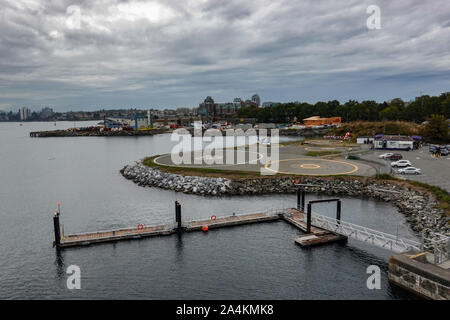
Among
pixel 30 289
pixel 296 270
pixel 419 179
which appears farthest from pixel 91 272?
pixel 419 179

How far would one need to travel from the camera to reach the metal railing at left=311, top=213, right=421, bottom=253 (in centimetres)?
2736

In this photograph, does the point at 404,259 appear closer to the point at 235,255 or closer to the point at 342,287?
the point at 342,287

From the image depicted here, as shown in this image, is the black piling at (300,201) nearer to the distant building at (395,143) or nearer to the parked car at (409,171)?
the parked car at (409,171)

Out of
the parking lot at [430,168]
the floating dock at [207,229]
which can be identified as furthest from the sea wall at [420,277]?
the parking lot at [430,168]

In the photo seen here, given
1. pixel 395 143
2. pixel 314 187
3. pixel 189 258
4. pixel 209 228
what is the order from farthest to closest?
pixel 395 143 → pixel 314 187 → pixel 209 228 → pixel 189 258

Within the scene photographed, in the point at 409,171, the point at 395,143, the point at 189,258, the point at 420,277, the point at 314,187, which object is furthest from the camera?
the point at 395,143

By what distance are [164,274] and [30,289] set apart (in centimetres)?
1041

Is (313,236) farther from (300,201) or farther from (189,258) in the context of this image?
(189,258)

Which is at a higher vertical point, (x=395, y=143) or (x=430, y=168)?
(x=395, y=143)

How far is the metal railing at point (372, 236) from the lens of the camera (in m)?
27.4

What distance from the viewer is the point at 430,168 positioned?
56875 millimetres

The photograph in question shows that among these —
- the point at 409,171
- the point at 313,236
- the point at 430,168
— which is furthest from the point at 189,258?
the point at 430,168

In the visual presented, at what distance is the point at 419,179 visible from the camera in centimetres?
4978

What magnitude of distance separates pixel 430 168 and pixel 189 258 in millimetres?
49092
